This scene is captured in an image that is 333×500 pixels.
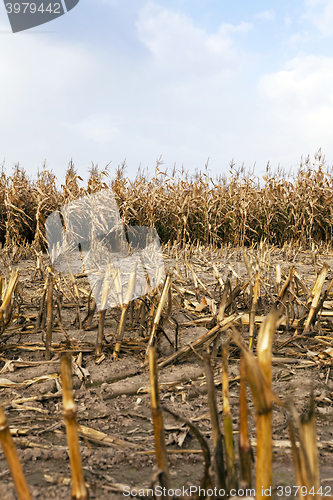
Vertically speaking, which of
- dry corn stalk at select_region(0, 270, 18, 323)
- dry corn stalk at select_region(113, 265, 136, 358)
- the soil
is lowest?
the soil

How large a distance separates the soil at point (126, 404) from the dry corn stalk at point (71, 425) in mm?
143

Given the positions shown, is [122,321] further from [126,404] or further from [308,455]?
[308,455]

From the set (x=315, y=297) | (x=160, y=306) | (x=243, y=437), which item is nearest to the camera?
(x=243, y=437)

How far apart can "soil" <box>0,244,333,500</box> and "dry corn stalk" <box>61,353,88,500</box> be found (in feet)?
0.47

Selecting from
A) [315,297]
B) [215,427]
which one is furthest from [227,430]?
[315,297]

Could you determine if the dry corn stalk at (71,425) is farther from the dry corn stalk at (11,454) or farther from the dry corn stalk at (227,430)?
the dry corn stalk at (227,430)

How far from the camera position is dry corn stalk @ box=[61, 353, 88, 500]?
1.71 ft

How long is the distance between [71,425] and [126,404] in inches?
37.4

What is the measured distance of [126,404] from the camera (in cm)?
142

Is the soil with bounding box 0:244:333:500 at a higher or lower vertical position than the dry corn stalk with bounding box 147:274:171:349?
lower

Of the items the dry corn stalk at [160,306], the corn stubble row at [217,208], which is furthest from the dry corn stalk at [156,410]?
the corn stubble row at [217,208]

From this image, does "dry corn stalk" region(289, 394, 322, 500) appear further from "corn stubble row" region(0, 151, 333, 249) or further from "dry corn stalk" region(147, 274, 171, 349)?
"corn stubble row" region(0, 151, 333, 249)

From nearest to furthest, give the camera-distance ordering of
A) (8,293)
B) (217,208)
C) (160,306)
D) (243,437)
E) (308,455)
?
(308,455)
(243,437)
(8,293)
(160,306)
(217,208)

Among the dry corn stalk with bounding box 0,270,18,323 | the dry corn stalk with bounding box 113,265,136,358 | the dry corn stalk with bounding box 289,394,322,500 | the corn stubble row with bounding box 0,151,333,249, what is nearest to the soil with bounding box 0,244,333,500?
the dry corn stalk with bounding box 113,265,136,358
